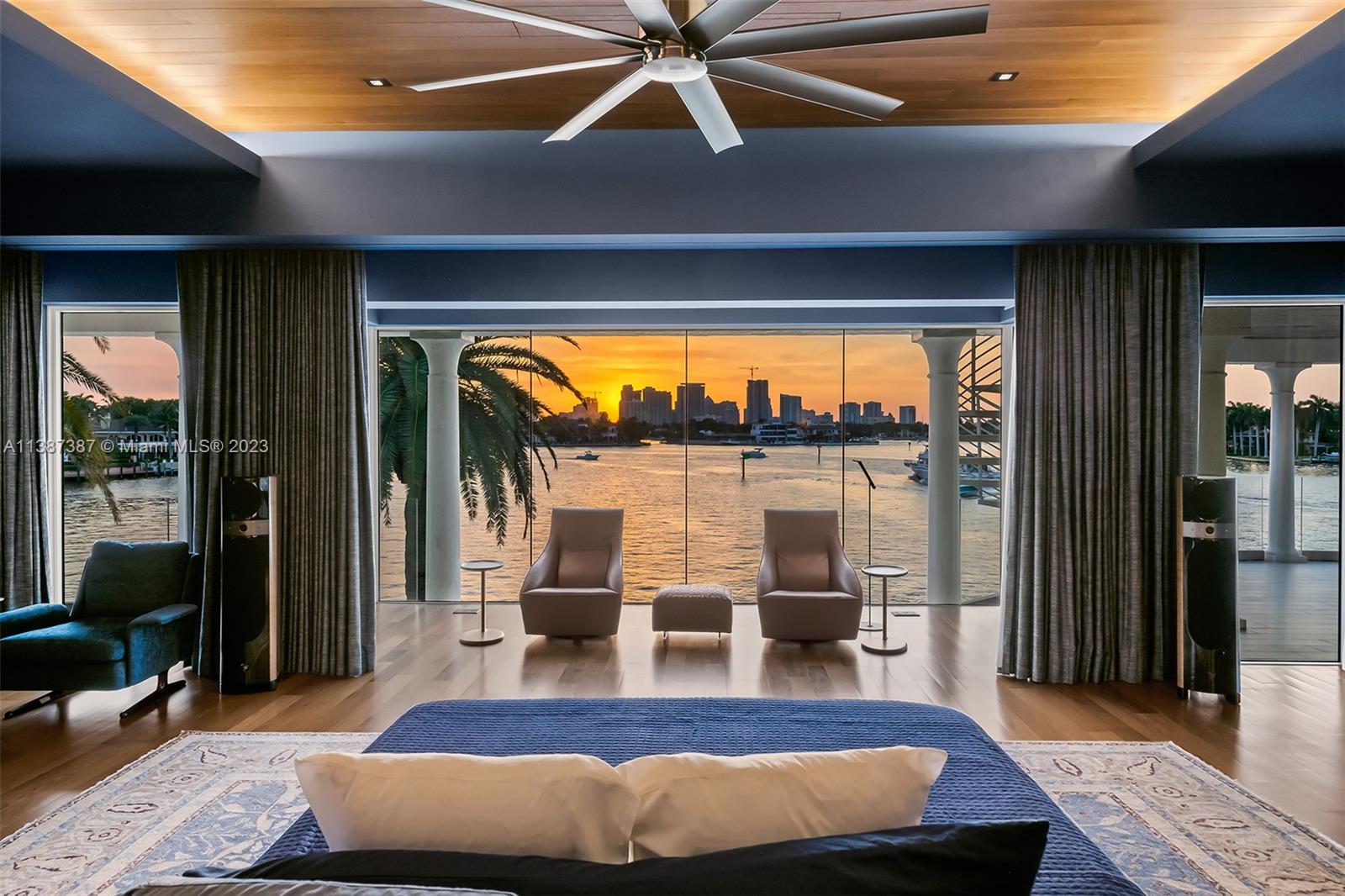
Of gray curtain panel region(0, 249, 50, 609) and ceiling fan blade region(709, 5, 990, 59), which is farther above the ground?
ceiling fan blade region(709, 5, 990, 59)

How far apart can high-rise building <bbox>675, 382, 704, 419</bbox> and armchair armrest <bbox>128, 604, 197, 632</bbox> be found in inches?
194

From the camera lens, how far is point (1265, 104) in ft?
11.9

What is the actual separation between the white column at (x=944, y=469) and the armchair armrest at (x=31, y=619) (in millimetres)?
6574

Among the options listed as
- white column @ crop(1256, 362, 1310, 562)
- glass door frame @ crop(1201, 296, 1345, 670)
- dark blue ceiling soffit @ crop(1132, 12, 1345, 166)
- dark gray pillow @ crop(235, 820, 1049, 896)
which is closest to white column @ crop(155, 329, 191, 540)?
dark gray pillow @ crop(235, 820, 1049, 896)

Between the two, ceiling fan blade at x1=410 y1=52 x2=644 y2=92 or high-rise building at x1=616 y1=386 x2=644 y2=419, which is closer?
ceiling fan blade at x1=410 y1=52 x2=644 y2=92

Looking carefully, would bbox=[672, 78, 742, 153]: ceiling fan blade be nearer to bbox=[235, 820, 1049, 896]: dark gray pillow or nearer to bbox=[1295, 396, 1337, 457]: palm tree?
bbox=[235, 820, 1049, 896]: dark gray pillow

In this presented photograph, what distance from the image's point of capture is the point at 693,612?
6094 millimetres

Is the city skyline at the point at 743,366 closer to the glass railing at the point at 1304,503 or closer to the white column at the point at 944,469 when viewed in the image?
the white column at the point at 944,469

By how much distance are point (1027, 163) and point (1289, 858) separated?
3537 millimetres

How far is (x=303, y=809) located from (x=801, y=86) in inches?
131

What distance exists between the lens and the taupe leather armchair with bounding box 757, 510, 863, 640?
19.3 feet

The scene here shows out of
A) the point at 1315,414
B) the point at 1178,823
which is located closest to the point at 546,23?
the point at 1178,823

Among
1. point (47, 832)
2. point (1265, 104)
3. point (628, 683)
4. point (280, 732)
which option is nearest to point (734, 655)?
point (628, 683)

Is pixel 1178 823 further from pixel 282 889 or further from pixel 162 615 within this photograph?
pixel 162 615
